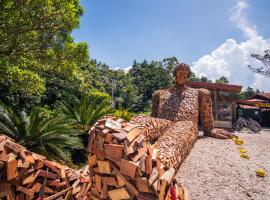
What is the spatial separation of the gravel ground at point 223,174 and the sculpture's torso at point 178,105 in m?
0.78

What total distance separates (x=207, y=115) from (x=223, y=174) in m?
2.55

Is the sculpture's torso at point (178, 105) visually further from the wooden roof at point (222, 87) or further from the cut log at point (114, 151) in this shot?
the wooden roof at point (222, 87)

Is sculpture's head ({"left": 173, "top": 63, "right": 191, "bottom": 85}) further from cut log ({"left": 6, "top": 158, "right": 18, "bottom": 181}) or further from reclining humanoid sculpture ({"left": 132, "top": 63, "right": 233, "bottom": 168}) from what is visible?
cut log ({"left": 6, "top": 158, "right": 18, "bottom": 181})

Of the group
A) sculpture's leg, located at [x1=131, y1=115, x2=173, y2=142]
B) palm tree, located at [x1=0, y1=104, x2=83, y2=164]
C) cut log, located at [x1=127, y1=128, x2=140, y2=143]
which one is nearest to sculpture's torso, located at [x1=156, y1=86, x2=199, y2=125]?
sculpture's leg, located at [x1=131, y1=115, x2=173, y2=142]

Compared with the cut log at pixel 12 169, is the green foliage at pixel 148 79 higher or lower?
higher

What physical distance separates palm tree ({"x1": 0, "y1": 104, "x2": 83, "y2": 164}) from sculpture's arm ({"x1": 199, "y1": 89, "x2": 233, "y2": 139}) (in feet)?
12.8

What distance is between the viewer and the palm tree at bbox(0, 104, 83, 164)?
6.67m

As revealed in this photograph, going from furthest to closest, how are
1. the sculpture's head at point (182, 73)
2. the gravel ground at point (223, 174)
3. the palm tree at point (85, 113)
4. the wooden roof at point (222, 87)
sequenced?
1. the wooden roof at point (222, 87)
2. the palm tree at point (85, 113)
3. the sculpture's head at point (182, 73)
4. the gravel ground at point (223, 174)

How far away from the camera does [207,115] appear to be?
6922mm

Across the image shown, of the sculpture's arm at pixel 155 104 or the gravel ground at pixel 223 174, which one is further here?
the sculpture's arm at pixel 155 104

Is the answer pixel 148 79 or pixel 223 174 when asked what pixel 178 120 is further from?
pixel 148 79

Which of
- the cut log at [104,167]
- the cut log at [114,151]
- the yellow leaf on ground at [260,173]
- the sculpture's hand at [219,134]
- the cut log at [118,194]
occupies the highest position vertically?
the cut log at [114,151]

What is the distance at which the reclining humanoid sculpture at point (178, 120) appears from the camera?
4.55 m

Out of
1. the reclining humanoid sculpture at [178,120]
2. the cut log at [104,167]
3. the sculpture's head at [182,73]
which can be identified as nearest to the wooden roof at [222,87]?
the reclining humanoid sculpture at [178,120]
